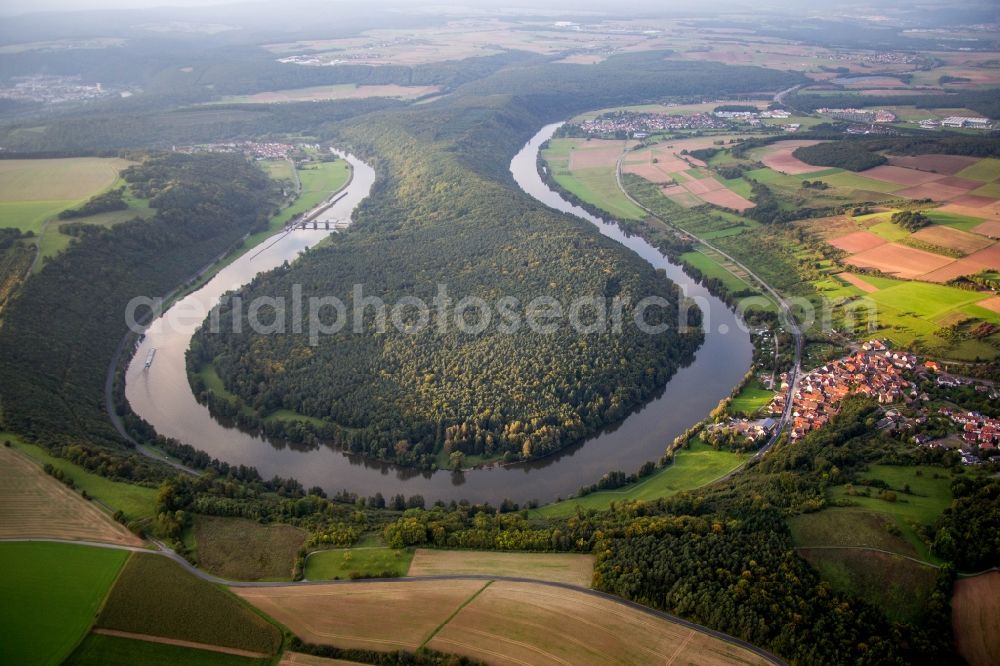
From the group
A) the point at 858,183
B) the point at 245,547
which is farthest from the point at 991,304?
the point at 245,547

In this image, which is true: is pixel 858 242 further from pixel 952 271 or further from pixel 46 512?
pixel 46 512

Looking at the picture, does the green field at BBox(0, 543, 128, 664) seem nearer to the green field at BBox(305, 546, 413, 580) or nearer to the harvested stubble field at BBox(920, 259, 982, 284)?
the green field at BBox(305, 546, 413, 580)

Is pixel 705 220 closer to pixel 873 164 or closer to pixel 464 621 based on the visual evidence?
pixel 873 164

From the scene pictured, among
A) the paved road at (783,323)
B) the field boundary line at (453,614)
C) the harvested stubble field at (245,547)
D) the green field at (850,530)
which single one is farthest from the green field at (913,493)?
the harvested stubble field at (245,547)

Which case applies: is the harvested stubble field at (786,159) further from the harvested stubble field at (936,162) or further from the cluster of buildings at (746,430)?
the cluster of buildings at (746,430)

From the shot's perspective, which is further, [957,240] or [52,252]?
[957,240]

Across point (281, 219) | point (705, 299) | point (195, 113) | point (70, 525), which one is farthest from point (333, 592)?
point (195, 113)
